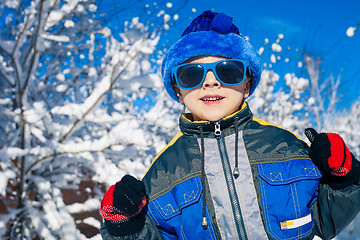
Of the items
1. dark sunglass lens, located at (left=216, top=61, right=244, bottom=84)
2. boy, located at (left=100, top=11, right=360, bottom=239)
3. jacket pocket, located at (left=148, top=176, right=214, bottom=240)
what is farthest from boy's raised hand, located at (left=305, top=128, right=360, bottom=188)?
jacket pocket, located at (left=148, top=176, right=214, bottom=240)

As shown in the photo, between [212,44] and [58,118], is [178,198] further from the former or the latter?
[58,118]

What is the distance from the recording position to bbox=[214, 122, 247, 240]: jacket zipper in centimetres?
115

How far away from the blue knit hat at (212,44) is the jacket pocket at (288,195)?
491 millimetres

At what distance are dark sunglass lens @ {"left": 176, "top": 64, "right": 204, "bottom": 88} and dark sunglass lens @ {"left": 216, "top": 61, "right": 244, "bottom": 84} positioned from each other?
86 millimetres

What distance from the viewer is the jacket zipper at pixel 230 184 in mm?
1147

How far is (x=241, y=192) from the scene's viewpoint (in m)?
1.17

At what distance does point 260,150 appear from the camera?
1267 mm

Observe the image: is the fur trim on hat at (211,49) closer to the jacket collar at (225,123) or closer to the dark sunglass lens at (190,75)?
the dark sunglass lens at (190,75)

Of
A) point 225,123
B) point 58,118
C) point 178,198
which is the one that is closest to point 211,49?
point 225,123

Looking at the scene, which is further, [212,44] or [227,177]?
[212,44]

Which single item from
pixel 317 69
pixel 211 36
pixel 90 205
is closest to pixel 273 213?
pixel 211 36

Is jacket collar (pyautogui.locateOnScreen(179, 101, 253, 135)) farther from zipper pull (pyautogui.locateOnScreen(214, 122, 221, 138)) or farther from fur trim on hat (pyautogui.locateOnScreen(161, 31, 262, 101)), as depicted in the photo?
fur trim on hat (pyautogui.locateOnScreen(161, 31, 262, 101))

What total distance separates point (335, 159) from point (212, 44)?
2.40 ft

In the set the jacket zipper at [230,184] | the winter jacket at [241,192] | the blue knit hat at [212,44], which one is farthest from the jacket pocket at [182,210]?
the blue knit hat at [212,44]
